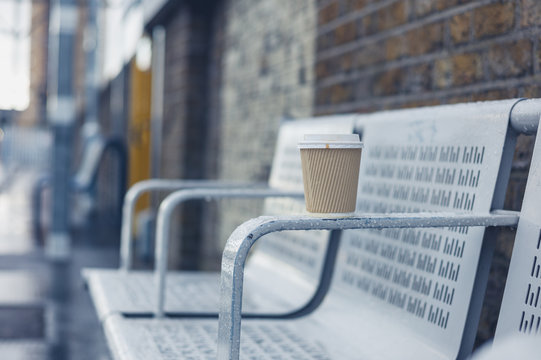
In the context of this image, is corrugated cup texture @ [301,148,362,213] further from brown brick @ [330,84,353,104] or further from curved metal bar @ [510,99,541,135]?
brown brick @ [330,84,353,104]

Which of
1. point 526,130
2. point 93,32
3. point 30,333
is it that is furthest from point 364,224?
point 93,32

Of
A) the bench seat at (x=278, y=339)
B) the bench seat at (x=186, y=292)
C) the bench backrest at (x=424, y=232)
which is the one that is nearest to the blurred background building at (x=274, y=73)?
the bench backrest at (x=424, y=232)

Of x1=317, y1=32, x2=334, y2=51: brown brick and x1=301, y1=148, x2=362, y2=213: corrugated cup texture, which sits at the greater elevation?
x1=317, y1=32, x2=334, y2=51: brown brick

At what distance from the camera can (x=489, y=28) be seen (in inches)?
72.3

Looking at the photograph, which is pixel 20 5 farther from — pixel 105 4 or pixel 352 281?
pixel 352 281

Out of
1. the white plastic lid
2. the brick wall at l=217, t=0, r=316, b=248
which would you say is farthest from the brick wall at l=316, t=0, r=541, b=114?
the white plastic lid

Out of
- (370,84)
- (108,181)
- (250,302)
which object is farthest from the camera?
(108,181)

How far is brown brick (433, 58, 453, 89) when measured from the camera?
6.63 feet

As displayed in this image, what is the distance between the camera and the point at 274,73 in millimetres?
3756

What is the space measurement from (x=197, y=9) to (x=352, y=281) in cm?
348

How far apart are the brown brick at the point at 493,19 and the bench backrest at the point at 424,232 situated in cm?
30

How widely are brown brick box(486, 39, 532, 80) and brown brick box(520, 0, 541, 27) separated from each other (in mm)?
A: 41

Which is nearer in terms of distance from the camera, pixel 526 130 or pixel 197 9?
pixel 526 130

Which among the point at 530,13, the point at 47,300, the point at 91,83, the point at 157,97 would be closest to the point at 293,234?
the point at 530,13
